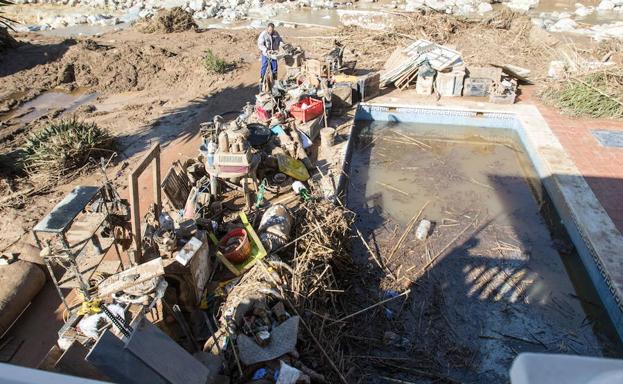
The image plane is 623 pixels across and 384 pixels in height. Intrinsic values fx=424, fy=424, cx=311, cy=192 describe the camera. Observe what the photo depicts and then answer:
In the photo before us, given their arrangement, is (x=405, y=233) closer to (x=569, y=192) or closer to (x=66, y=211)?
(x=569, y=192)

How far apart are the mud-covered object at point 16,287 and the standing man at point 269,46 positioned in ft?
25.7

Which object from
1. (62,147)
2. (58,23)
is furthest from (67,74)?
(58,23)

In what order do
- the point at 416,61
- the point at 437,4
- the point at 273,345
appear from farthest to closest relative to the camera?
the point at 437,4 < the point at 416,61 < the point at 273,345

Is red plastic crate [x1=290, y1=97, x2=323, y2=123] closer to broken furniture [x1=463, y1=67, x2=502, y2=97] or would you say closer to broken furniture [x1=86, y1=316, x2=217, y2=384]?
broken furniture [x1=463, y1=67, x2=502, y2=97]

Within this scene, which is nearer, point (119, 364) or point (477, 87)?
point (119, 364)

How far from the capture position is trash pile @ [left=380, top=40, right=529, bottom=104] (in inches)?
471

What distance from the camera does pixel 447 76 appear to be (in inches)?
474

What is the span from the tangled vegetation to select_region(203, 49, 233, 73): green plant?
33.1ft

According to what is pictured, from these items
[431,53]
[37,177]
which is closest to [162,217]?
[37,177]

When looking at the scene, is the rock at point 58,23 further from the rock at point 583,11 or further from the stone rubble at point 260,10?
the rock at point 583,11

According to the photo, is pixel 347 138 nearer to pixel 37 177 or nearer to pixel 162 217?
pixel 162 217

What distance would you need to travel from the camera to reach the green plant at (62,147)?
9.30 meters

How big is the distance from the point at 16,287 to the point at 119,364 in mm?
4444

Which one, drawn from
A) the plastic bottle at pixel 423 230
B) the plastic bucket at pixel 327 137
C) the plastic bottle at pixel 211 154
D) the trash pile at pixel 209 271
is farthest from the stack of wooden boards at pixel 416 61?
the plastic bottle at pixel 211 154
